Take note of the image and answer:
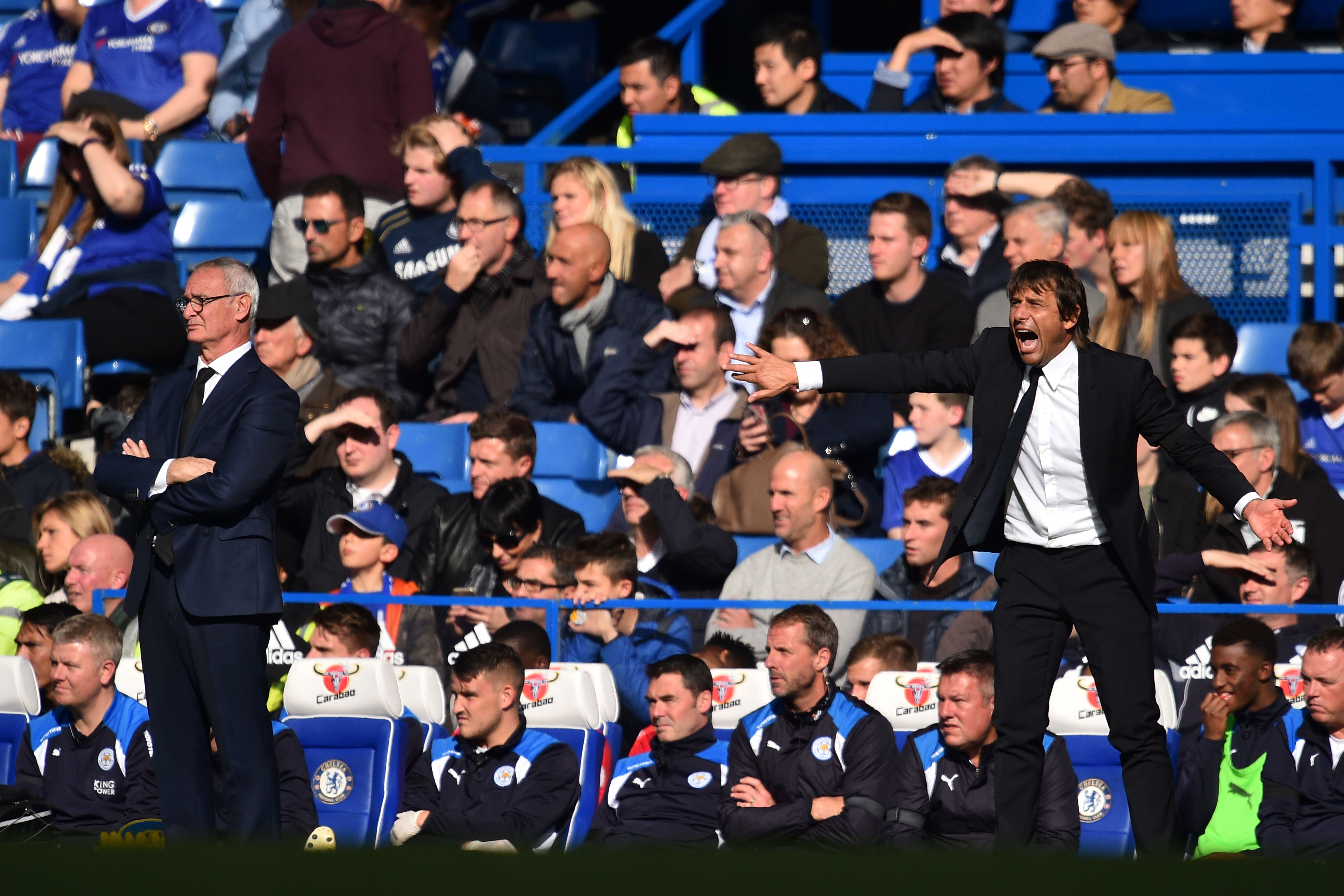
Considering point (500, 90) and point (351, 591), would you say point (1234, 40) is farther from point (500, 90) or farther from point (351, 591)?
point (351, 591)

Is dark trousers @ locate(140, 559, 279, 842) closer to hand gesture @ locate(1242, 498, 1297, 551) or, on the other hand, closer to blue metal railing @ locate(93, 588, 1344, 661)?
blue metal railing @ locate(93, 588, 1344, 661)

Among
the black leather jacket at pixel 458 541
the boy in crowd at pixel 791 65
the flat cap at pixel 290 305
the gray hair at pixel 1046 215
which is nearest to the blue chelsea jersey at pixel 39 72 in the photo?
the flat cap at pixel 290 305

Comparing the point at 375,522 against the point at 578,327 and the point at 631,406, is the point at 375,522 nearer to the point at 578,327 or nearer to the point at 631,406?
the point at 631,406

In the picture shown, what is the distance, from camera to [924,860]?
280cm

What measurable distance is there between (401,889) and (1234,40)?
1109 cm

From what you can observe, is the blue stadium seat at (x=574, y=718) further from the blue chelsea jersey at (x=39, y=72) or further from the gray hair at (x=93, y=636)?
the blue chelsea jersey at (x=39, y=72)

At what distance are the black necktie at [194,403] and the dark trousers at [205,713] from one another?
419mm

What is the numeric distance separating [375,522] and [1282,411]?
4062mm

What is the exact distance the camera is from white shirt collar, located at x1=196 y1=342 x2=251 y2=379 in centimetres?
562

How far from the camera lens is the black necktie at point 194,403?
221 inches

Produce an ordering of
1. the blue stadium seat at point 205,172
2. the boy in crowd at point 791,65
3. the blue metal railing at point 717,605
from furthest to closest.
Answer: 1. the blue stadium seat at point 205,172
2. the boy in crowd at point 791,65
3. the blue metal railing at point 717,605

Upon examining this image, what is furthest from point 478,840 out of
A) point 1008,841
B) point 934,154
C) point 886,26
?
point 886,26

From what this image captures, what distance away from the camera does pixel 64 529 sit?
26.5 ft

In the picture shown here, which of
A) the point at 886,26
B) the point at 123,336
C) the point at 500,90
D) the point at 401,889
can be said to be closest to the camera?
the point at 401,889
